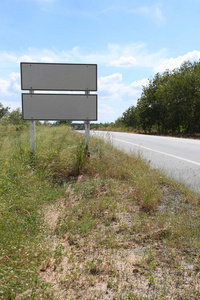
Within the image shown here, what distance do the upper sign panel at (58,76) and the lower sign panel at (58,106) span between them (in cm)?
23

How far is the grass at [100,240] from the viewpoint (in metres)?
2.33

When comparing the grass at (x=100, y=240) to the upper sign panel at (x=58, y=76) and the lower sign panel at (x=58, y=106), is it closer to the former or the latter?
the lower sign panel at (x=58, y=106)

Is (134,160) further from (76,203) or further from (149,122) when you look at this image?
(149,122)

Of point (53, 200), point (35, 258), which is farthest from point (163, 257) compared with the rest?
point (53, 200)

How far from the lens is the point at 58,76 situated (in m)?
7.27

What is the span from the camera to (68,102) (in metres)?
7.35

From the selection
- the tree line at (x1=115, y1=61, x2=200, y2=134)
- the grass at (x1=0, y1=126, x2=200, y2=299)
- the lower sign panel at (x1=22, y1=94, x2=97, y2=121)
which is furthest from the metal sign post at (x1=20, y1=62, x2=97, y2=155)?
the tree line at (x1=115, y1=61, x2=200, y2=134)

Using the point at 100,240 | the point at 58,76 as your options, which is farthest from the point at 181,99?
the point at 100,240

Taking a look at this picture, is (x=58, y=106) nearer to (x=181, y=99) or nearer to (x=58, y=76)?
(x=58, y=76)

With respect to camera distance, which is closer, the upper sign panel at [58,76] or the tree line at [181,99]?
the upper sign panel at [58,76]

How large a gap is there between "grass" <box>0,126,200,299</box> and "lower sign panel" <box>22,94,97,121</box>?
237 centimetres

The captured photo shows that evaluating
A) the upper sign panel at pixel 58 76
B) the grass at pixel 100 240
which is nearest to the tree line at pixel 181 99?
the upper sign panel at pixel 58 76

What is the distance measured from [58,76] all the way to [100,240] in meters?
5.36

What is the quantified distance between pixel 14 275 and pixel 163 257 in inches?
62.2
